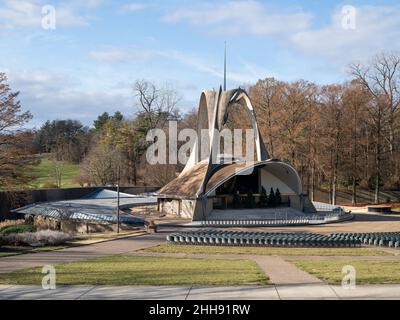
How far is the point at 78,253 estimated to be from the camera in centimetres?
2300

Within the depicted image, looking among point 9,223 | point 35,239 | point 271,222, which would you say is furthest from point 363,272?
point 9,223

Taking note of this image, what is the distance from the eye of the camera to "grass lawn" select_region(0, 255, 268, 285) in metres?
14.0

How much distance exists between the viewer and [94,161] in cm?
7900

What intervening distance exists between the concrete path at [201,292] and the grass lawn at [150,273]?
813 millimetres

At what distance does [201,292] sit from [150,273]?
3.78 m

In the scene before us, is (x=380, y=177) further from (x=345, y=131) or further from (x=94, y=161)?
(x=94, y=161)

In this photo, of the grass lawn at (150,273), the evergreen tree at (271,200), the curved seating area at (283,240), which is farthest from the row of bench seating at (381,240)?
the evergreen tree at (271,200)

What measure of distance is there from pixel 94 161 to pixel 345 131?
1470 inches

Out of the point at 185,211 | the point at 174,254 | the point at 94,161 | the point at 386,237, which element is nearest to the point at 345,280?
the point at 174,254

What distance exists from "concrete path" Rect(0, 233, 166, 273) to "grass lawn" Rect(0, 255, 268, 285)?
140 cm

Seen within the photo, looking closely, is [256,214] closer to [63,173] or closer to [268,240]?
[268,240]

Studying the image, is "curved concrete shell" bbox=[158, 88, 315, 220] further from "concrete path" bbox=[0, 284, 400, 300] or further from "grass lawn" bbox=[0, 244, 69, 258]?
"concrete path" bbox=[0, 284, 400, 300]
